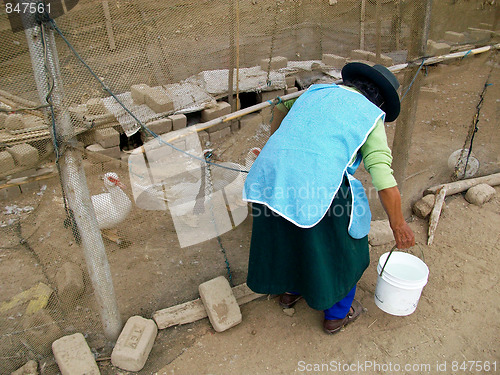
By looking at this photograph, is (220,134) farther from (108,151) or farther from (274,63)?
(108,151)

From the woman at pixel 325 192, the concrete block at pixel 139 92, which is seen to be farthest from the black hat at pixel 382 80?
the concrete block at pixel 139 92

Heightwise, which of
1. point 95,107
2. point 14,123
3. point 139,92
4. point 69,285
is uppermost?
point 95,107

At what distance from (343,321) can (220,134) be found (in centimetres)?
320

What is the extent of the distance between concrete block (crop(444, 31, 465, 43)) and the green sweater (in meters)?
5.17

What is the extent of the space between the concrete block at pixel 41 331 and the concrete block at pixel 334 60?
4.96 meters

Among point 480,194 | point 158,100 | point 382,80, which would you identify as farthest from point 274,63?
point 382,80

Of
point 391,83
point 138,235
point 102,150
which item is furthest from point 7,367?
point 391,83

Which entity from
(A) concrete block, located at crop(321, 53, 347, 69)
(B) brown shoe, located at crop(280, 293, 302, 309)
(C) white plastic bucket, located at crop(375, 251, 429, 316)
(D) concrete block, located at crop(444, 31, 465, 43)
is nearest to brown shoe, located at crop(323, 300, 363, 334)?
(C) white plastic bucket, located at crop(375, 251, 429, 316)

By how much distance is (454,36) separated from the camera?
6.41m

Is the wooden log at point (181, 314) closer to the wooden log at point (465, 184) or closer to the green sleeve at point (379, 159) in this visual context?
the green sleeve at point (379, 159)

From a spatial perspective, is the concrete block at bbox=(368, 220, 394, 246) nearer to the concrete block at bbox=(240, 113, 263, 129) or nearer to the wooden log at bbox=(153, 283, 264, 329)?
the wooden log at bbox=(153, 283, 264, 329)

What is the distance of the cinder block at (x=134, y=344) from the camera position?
8.55 feet

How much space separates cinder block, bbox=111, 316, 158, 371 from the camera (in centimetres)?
261

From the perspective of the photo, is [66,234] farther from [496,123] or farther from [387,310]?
[496,123]
